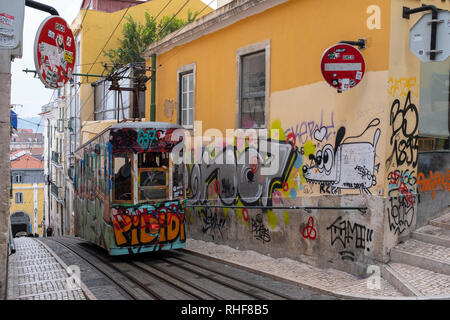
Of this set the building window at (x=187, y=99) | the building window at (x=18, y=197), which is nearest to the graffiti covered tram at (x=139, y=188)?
the building window at (x=187, y=99)

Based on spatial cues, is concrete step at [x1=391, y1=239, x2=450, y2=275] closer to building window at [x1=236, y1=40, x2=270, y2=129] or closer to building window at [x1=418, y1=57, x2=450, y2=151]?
building window at [x1=418, y1=57, x2=450, y2=151]

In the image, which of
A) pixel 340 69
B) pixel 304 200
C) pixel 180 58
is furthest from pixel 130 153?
pixel 180 58

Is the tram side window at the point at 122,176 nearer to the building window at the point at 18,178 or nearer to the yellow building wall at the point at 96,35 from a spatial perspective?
the yellow building wall at the point at 96,35

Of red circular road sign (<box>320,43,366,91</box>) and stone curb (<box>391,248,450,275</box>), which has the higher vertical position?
red circular road sign (<box>320,43,366,91</box>)

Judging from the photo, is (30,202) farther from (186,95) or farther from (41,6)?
(41,6)

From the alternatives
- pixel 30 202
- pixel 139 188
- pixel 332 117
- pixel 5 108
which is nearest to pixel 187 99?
pixel 139 188

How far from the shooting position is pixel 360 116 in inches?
300

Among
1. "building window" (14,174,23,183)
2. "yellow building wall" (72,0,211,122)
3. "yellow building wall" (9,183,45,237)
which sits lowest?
"yellow building wall" (9,183,45,237)

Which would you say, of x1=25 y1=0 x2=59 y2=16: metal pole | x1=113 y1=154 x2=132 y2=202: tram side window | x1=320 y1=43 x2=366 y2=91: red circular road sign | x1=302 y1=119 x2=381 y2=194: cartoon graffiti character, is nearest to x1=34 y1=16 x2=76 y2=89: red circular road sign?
x1=25 y1=0 x2=59 y2=16: metal pole

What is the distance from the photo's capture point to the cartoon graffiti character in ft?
24.4

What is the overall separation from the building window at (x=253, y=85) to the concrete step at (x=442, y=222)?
396cm

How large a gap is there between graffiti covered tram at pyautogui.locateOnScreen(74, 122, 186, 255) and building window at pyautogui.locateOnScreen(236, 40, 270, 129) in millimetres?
1840

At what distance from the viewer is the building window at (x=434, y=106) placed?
7.77 metres
